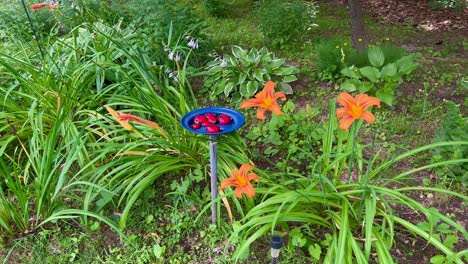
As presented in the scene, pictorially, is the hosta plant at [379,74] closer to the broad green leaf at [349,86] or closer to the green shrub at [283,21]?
the broad green leaf at [349,86]

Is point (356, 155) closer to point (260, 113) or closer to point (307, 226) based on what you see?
point (307, 226)

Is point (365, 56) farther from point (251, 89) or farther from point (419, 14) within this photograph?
point (419, 14)

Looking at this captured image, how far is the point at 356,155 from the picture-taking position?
7.20ft

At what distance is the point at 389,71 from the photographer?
2945 mm

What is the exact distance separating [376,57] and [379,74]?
0.15 meters

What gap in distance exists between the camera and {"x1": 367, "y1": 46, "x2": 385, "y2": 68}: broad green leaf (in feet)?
9.94

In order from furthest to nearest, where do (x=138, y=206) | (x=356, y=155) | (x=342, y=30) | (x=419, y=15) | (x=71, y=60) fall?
(x=419, y=15), (x=342, y=30), (x=71, y=60), (x=138, y=206), (x=356, y=155)

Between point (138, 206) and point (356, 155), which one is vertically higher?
point (356, 155)

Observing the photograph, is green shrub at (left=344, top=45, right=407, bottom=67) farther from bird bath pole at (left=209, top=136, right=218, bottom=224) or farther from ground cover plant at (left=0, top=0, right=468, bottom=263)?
bird bath pole at (left=209, top=136, right=218, bottom=224)

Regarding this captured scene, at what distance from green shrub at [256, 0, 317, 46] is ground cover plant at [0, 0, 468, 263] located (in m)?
0.02

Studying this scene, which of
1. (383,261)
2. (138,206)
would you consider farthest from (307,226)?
(138,206)

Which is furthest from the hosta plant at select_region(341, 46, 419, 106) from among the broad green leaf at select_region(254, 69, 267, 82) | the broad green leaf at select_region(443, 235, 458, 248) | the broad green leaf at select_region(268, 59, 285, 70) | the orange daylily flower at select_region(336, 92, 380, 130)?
the orange daylily flower at select_region(336, 92, 380, 130)

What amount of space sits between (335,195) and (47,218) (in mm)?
1607

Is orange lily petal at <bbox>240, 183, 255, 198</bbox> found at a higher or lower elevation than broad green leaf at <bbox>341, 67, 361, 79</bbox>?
higher
